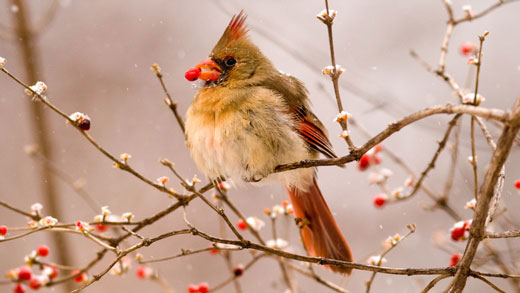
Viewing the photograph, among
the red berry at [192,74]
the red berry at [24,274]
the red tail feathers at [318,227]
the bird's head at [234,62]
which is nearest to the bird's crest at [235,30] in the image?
the bird's head at [234,62]

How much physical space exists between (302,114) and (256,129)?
37 centimetres

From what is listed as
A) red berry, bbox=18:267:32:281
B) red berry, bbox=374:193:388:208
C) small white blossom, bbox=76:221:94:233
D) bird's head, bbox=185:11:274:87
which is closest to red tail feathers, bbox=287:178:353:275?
red berry, bbox=374:193:388:208

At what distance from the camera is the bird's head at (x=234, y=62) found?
2.88 m

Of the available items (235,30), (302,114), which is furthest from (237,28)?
(302,114)

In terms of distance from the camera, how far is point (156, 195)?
557 centimetres

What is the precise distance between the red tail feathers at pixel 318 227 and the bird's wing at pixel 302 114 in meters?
0.33

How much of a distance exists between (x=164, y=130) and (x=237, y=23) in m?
3.02

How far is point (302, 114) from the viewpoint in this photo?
2918 mm

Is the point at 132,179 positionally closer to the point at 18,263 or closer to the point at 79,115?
the point at 18,263

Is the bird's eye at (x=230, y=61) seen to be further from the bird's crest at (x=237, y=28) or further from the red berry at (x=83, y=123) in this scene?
the red berry at (x=83, y=123)

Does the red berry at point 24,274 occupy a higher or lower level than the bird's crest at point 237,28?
lower

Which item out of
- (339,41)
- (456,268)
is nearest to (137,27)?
(339,41)

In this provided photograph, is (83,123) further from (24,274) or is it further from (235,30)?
(235,30)

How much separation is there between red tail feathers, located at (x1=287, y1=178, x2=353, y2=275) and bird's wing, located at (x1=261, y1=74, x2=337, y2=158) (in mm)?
331
